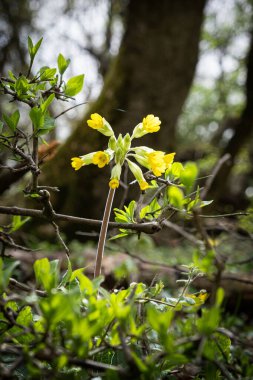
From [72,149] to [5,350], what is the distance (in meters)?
3.77

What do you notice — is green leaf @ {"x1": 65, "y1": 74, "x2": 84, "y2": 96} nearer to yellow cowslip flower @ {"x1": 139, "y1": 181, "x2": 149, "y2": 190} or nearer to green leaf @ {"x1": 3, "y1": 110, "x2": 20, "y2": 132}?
green leaf @ {"x1": 3, "y1": 110, "x2": 20, "y2": 132}

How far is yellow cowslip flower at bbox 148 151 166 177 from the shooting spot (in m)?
0.98

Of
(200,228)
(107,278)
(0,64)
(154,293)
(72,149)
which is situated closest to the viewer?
(200,228)

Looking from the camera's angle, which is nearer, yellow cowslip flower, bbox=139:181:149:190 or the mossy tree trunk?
yellow cowslip flower, bbox=139:181:149:190

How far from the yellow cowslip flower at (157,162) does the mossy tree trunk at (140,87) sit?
3207 millimetres

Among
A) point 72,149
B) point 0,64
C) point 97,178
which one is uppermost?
point 0,64

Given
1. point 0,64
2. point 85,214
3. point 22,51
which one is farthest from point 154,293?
point 22,51

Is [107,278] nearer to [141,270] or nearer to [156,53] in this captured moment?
[141,270]

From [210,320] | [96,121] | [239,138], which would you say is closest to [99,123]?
[96,121]

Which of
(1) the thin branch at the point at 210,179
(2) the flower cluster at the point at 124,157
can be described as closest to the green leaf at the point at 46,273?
(2) the flower cluster at the point at 124,157

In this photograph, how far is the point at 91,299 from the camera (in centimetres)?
70

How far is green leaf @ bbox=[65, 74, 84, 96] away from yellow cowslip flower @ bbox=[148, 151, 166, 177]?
0.31 meters

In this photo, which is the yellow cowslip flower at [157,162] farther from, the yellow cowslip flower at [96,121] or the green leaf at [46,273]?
the green leaf at [46,273]

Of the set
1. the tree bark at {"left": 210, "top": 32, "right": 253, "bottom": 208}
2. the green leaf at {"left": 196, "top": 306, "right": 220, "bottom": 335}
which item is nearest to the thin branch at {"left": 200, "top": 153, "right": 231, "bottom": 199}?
the green leaf at {"left": 196, "top": 306, "right": 220, "bottom": 335}
